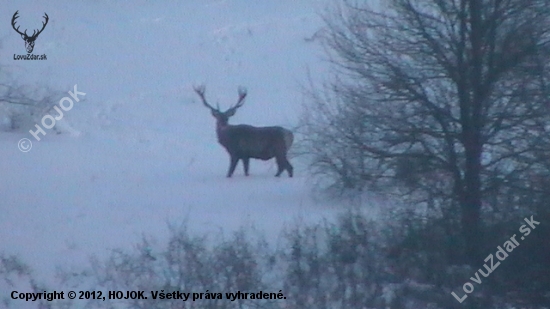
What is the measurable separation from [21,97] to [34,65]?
21.5 meters

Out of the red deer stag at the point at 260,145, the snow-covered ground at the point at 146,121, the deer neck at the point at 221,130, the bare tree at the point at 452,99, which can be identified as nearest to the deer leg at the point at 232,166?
the red deer stag at the point at 260,145

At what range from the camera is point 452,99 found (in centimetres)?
A: 1103

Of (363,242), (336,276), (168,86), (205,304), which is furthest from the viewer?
(168,86)

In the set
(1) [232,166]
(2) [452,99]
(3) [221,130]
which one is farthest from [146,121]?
(2) [452,99]

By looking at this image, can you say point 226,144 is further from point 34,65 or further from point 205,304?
point 34,65

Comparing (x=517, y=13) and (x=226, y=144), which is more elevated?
(x=517, y=13)

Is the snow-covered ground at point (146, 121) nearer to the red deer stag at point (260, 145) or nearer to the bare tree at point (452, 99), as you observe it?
the red deer stag at point (260, 145)

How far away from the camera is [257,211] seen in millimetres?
13141

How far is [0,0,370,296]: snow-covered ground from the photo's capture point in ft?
41.0

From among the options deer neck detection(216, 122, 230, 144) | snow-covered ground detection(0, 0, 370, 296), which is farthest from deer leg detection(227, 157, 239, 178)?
deer neck detection(216, 122, 230, 144)

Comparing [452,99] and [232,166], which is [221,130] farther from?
[452,99]

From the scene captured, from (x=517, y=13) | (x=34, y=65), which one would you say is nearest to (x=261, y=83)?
(x=34, y=65)

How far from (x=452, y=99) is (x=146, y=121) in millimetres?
19011

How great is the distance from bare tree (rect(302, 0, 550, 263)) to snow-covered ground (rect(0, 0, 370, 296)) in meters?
2.00
